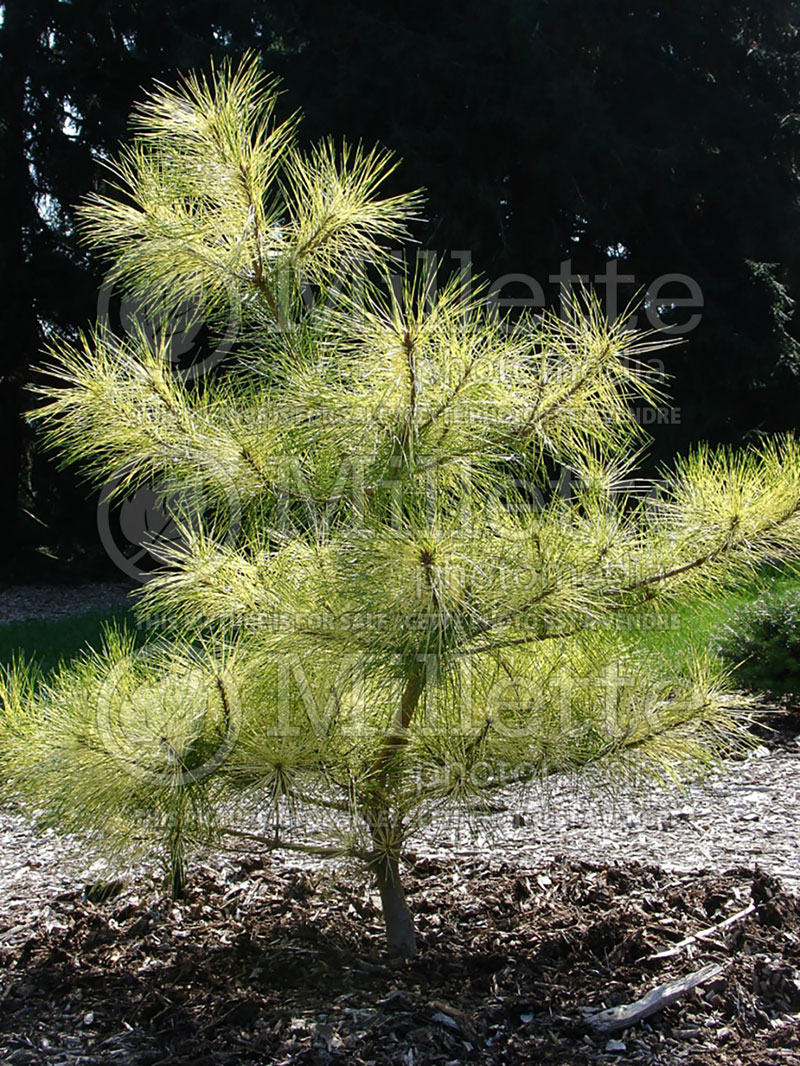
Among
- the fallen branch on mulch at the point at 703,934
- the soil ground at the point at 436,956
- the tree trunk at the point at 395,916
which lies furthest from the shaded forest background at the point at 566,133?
the tree trunk at the point at 395,916

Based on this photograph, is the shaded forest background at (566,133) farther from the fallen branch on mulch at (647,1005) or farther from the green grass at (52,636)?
the fallen branch on mulch at (647,1005)

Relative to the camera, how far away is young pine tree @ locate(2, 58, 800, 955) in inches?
76.5

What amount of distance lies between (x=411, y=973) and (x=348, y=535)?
1.13 metres

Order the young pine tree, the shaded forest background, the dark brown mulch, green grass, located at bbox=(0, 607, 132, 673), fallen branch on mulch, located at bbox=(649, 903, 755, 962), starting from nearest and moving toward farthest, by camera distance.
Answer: the young pine tree → the dark brown mulch → fallen branch on mulch, located at bbox=(649, 903, 755, 962) → green grass, located at bbox=(0, 607, 132, 673) → the shaded forest background

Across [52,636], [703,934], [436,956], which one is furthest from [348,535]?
[52,636]

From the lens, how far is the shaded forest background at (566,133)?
9.89 meters

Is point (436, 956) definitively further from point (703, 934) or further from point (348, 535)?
point (348, 535)

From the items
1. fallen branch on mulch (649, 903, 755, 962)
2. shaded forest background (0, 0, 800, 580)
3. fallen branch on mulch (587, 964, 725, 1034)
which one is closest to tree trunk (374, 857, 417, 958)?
fallen branch on mulch (587, 964, 725, 1034)

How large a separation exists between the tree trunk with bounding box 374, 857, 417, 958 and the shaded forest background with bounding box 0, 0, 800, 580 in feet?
25.2

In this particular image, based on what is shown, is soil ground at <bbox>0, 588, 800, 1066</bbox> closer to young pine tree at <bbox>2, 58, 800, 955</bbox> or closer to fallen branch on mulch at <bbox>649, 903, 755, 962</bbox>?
fallen branch on mulch at <bbox>649, 903, 755, 962</bbox>

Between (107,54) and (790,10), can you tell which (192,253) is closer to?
(790,10)

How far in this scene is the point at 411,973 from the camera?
7.77 ft

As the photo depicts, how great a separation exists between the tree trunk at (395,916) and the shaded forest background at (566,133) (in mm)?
7682

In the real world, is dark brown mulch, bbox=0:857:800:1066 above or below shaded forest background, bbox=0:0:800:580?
below
